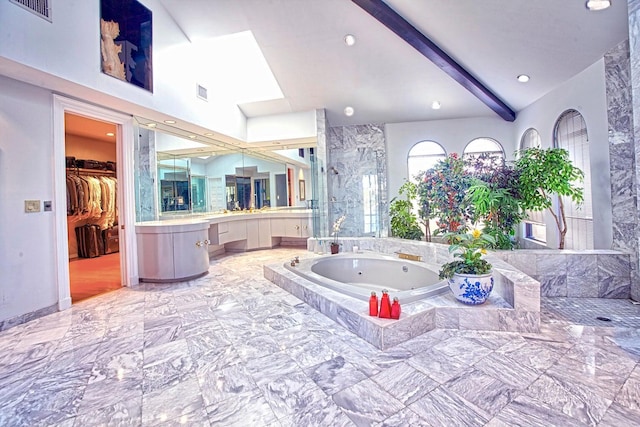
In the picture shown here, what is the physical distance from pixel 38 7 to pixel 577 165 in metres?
6.17

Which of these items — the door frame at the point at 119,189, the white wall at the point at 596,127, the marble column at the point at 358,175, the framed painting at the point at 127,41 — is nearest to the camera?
the door frame at the point at 119,189

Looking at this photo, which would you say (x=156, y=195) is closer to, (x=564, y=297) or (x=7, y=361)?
(x=7, y=361)

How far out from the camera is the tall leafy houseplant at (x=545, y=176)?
3604 millimetres

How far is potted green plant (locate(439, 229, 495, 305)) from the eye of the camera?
2.55 meters

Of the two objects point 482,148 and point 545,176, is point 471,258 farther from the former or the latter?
point 482,148

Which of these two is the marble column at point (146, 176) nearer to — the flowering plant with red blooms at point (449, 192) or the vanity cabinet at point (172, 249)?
the vanity cabinet at point (172, 249)

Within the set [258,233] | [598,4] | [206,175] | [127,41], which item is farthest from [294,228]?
[598,4]

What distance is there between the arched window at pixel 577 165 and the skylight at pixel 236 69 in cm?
446

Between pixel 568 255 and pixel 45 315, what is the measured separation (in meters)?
5.66

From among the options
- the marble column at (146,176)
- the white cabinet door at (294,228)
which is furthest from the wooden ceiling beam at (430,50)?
the white cabinet door at (294,228)

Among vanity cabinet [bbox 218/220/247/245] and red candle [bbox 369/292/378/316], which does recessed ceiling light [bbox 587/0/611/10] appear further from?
vanity cabinet [bbox 218/220/247/245]

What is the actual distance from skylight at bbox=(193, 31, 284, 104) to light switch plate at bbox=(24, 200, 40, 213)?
2915 millimetres

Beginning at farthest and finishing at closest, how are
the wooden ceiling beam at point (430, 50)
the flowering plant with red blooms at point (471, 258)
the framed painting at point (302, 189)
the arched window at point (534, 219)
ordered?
the framed painting at point (302, 189)
the arched window at point (534, 219)
the wooden ceiling beam at point (430, 50)
the flowering plant with red blooms at point (471, 258)

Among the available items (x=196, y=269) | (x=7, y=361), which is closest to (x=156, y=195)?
(x=196, y=269)
